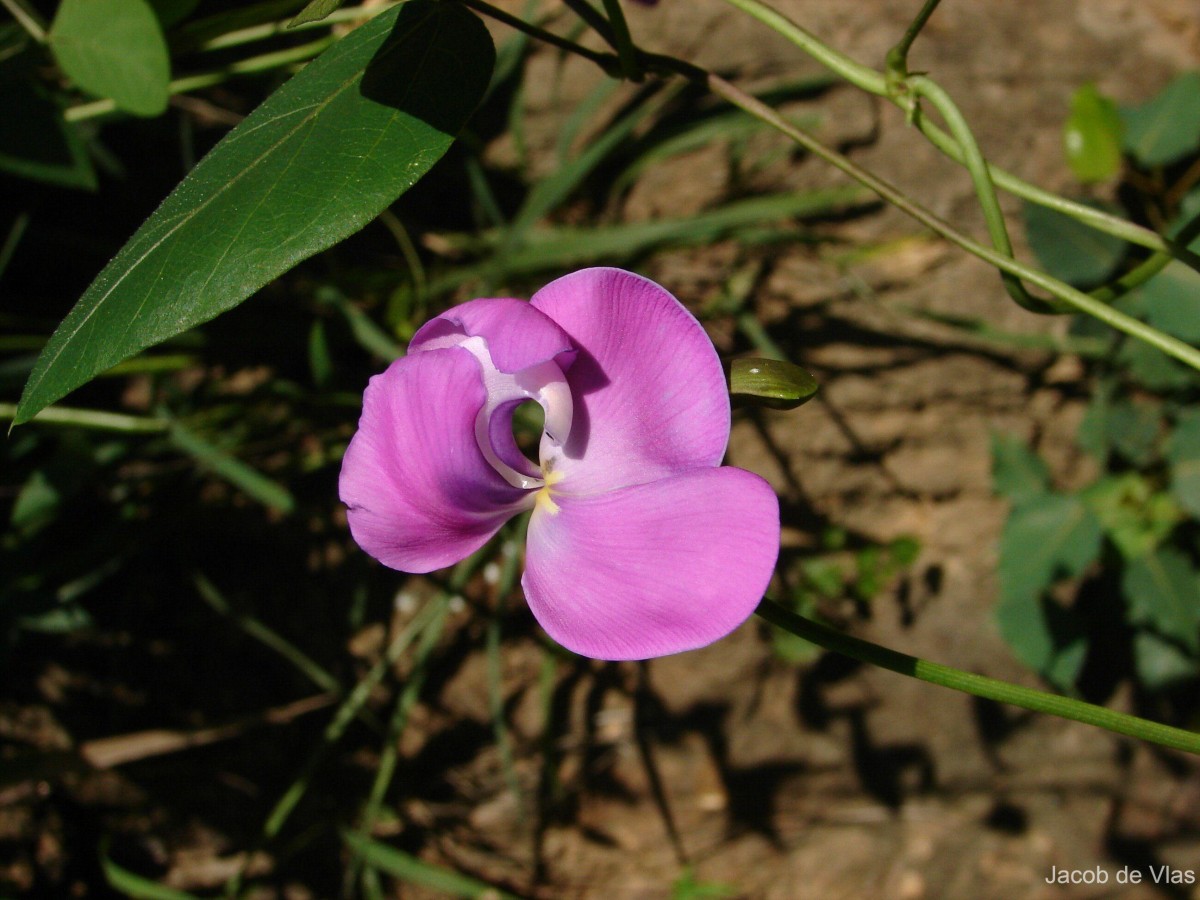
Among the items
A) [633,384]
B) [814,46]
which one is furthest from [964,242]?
[633,384]

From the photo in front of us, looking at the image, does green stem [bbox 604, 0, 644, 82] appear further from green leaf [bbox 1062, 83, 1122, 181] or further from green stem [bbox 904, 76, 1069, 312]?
green leaf [bbox 1062, 83, 1122, 181]

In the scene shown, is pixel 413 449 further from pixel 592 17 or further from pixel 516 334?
pixel 592 17

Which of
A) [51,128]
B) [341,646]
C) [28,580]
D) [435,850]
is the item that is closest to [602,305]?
[51,128]

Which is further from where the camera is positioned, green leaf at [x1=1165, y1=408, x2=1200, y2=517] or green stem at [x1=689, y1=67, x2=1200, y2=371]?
green leaf at [x1=1165, y1=408, x2=1200, y2=517]

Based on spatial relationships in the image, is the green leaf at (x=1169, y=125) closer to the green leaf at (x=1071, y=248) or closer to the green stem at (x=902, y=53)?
the green leaf at (x=1071, y=248)

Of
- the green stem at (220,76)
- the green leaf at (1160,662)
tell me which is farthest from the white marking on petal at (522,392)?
the green leaf at (1160,662)

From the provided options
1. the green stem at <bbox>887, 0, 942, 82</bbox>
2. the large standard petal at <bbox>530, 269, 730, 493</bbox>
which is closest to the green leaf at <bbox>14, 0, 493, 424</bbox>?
the large standard petal at <bbox>530, 269, 730, 493</bbox>

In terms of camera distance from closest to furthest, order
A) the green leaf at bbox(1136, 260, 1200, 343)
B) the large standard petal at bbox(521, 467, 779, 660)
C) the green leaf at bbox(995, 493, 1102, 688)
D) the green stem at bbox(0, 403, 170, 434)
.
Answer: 1. the large standard petal at bbox(521, 467, 779, 660)
2. the green stem at bbox(0, 403, 170, 434)
3. the green leaf at bbox(1136, 260, 1200, 343)
4. the green leaf at bbox(995, 493, 1102, 688)
